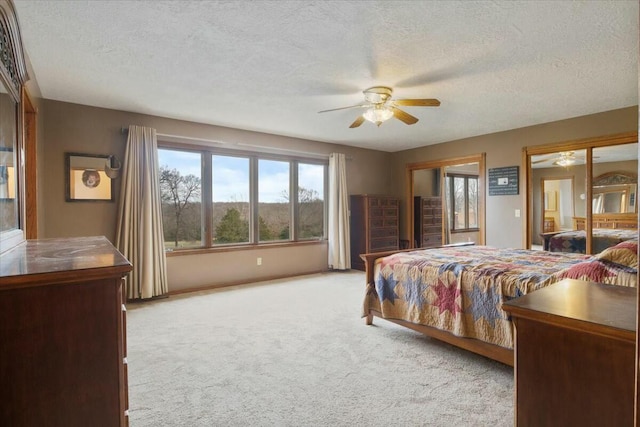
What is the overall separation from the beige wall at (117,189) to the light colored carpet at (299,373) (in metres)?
1.13

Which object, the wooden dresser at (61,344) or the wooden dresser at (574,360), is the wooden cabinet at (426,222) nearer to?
the wooden dresser at (574,360)

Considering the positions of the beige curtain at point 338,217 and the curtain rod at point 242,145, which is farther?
the beige curtain at point 338,217

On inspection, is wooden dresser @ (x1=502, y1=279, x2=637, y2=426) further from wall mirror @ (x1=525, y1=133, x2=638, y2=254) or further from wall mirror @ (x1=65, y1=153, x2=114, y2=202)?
wall mirror @ (x1=65, y1=153, x2=114, y2=202)

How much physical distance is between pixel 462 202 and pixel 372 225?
9.15 ft

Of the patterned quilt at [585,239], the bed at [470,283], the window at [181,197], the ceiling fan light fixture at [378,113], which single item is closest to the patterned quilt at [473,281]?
the bed at [470,283]

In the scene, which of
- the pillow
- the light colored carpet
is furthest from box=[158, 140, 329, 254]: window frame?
the pillow

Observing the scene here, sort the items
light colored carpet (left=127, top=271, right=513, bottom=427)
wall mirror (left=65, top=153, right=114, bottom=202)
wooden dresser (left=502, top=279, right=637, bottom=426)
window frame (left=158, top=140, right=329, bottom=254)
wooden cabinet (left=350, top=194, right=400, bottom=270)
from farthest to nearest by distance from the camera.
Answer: wooden cabinet (left=350, top=194, right=400, bottom=270)
window frame (left=158, top=140, right=329, bottom=254)
wall mirror (left=65, top=153, right=114, bottom=202)
light colored carpet (left=127, top=271, right=513, bottom=427)
wooden dresser (left=502, top=279, right=637, bottom=426)

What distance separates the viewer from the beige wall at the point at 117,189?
3.83m

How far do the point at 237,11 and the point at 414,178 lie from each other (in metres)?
5.67

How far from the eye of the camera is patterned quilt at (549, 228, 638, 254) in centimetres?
421

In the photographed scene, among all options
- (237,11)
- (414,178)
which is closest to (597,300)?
(237,11)

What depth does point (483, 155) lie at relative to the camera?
5543mm

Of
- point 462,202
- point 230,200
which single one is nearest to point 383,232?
point 462,202

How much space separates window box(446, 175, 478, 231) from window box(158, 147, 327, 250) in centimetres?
319
